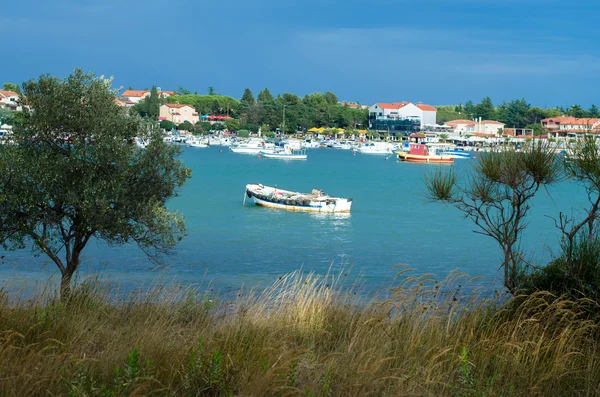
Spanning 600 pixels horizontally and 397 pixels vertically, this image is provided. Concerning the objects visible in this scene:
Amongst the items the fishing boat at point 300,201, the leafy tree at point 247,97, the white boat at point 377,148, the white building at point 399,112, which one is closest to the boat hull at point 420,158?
the white boat at point 377,148

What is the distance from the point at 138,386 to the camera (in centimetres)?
426

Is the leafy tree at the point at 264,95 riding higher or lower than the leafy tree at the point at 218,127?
higher

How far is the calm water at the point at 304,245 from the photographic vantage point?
2153 cm

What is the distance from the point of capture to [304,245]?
29.1m

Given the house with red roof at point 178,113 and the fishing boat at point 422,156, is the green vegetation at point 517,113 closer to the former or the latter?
the fishing boat at point 422,156

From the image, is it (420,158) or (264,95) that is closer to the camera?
(420,158)

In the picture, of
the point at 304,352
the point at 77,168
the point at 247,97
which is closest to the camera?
the point at 304,352

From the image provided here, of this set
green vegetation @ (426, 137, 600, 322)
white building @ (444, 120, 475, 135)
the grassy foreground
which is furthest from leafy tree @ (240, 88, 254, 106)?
the grassy foreground

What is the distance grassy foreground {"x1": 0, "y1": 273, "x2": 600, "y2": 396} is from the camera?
4594mm

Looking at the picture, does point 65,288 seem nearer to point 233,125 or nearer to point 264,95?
point 233,125

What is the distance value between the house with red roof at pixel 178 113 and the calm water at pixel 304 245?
332 ft

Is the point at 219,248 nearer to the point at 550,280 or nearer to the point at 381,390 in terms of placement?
the point at 550,280

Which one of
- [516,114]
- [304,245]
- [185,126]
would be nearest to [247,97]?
[185,126]

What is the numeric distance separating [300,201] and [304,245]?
418 inches
